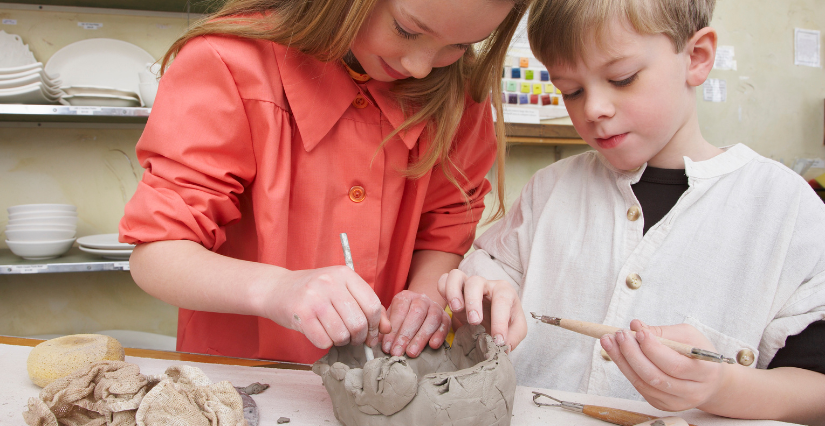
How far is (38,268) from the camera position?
206 centimetres

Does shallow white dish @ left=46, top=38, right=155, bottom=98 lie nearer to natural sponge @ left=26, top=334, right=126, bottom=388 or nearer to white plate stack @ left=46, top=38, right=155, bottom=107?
white plate stack @ left=46, top=38, right=155, bottom=107

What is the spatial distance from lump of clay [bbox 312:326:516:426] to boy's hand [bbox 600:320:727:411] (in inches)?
6.4

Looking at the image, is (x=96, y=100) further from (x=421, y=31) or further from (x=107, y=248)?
(x=421, y=31)

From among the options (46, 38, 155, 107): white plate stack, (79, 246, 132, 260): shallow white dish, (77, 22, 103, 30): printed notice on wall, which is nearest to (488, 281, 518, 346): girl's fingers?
(79, 246, 132, 260): shallow white dish

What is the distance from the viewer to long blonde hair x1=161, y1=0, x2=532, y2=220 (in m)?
0.84

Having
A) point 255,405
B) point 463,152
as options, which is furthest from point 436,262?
point 255,405

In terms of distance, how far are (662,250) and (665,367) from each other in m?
0.33

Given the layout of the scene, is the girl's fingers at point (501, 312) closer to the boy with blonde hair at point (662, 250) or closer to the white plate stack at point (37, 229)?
the boy with blonde hair at point (662, 250)

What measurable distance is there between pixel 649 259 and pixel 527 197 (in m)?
0.32

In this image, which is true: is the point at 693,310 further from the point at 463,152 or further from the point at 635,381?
the point at 463,152

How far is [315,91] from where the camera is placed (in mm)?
959

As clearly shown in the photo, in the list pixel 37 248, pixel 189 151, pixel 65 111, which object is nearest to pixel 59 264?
pixel 37 248

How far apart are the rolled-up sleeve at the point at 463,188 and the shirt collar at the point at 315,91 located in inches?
8.9

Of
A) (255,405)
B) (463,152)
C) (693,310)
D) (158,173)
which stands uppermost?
(463,152)
